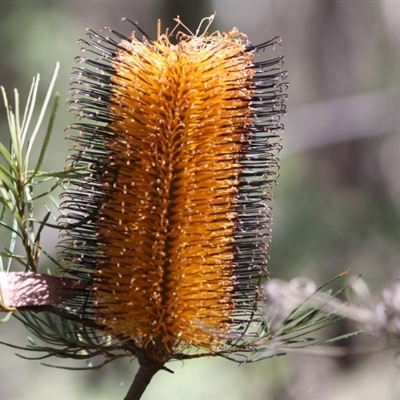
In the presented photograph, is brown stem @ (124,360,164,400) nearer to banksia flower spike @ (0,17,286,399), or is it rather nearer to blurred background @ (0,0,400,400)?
banksia flower spike @ (0,17,286,399)

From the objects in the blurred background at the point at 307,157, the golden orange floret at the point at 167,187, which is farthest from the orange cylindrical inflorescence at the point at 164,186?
the blurred background at the point at 307,157

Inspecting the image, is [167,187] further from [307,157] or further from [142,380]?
[307,157]

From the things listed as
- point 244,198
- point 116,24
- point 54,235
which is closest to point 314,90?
point 116,24

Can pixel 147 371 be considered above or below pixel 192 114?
below

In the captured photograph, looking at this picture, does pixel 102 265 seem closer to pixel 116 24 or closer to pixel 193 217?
pixel 193 217

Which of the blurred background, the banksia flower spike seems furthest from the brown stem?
the blurred background

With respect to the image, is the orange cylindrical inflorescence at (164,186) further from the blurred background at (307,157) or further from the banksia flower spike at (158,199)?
the blurred background at (307,157)
